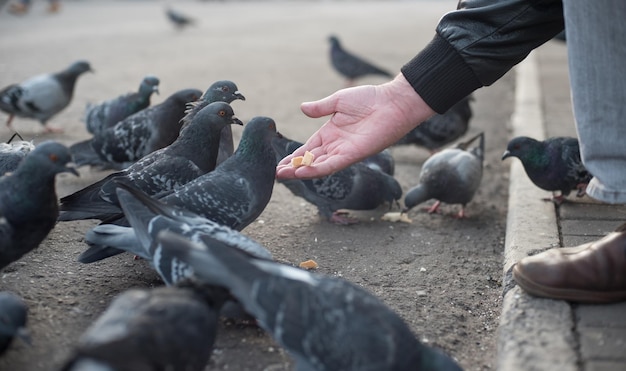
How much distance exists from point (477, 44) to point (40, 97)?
4.45 meters

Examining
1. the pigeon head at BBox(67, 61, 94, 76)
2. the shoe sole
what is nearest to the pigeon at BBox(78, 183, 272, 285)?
the shoe sole

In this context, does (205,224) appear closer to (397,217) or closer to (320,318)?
(320,318)

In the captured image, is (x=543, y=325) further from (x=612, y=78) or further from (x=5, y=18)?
(x=5, y=18)

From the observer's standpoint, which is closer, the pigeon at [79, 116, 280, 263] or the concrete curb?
the concrete curb

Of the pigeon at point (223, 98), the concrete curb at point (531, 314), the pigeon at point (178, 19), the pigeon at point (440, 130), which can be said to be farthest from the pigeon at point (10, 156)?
the pigeon at point (178, 19)

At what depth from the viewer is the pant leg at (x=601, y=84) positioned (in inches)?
110

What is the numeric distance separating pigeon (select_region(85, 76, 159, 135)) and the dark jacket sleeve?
107 inches

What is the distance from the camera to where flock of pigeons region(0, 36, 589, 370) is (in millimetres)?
2273

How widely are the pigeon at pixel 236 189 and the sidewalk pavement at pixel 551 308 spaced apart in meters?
1.21

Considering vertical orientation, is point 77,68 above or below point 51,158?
below

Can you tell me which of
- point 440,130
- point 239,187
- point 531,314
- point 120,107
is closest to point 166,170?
point 239,187

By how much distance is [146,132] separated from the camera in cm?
485

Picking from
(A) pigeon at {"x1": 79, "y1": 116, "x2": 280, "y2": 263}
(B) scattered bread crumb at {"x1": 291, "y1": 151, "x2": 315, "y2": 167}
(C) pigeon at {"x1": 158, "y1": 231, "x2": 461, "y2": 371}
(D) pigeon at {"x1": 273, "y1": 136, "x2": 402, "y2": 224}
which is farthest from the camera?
(D) pigeon at {"x1": 273, "y1": 136, "x2": 402, "y2": 224}

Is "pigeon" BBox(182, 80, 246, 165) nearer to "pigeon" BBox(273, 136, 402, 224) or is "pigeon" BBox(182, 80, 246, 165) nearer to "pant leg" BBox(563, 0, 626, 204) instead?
"pigeon" BBox(273, 136, 402, 224)
